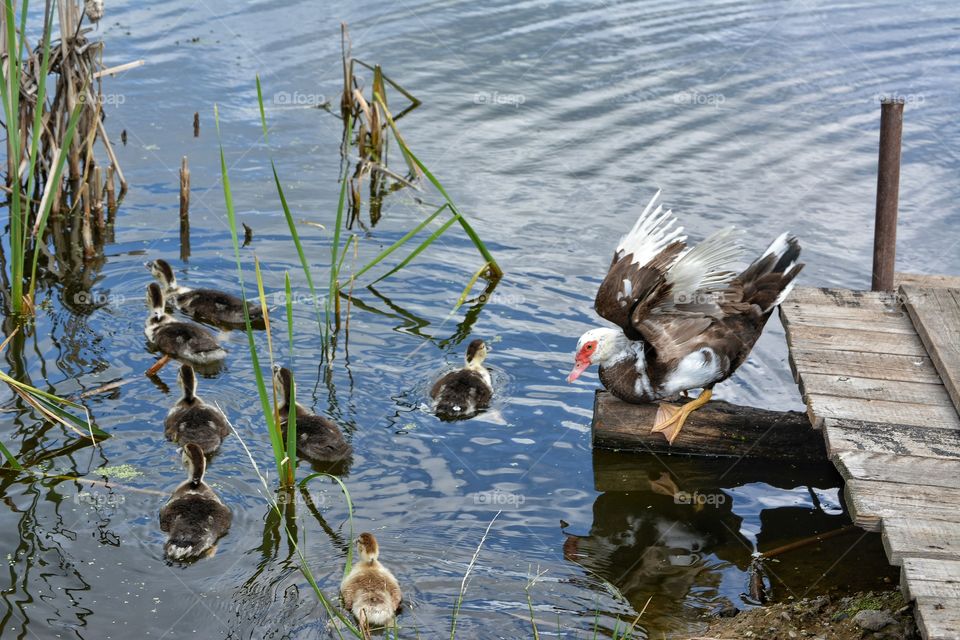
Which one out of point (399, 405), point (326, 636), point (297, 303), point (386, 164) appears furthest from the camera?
point (386, 164)

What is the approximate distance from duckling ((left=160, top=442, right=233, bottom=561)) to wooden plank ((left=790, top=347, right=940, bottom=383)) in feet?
11.0

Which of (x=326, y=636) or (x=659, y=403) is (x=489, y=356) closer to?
(x=659, y=403)

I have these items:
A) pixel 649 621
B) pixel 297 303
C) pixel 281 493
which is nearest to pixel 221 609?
pixel 281 493

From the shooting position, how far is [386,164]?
1119 cm

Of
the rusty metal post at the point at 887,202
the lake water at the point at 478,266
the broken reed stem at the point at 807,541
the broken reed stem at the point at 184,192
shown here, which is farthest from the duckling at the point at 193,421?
the rusty metal post at the point at 887,202

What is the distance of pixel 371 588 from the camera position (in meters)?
5.39

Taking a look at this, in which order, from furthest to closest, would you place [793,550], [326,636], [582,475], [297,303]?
[297,303] < [582,475] < [793,550] < [326,636]

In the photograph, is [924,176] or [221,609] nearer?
[221,609]

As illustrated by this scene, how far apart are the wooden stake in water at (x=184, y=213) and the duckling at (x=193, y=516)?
3.56 m

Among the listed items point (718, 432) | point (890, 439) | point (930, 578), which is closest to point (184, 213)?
point (718, 432)

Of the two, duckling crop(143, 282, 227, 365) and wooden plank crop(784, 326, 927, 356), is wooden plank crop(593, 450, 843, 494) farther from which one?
duckling crop(143, 282, 227, 365)

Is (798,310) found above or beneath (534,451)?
above

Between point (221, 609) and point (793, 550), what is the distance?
3.13 meters

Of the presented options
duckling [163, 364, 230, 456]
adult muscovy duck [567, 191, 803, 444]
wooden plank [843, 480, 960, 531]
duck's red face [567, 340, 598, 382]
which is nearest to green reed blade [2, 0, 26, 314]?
duckling [163, 364, 230, 456]
